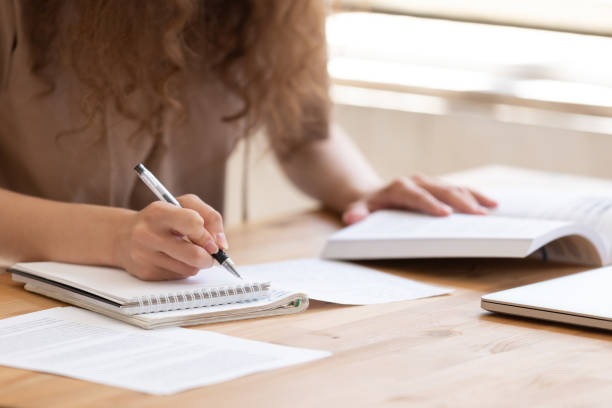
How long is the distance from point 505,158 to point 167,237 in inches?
57.3

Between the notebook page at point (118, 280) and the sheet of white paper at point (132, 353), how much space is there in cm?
4

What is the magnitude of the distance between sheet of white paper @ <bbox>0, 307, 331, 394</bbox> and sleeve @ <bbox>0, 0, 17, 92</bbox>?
0.44 meters

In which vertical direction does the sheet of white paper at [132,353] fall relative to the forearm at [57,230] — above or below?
below

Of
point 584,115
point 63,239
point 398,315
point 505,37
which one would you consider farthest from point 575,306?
point 505,37

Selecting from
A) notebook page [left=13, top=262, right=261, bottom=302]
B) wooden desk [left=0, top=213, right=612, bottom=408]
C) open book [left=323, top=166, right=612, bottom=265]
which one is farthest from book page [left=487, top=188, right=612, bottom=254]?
notebook page [left=13, top=262, right=261, bottom=302]

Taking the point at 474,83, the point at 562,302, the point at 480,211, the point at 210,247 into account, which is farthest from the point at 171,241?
the point at 474,83

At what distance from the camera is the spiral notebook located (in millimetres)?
958

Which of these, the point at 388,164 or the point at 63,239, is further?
the point at 388,164

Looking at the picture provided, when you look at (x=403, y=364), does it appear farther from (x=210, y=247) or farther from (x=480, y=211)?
(x=480, y=211)

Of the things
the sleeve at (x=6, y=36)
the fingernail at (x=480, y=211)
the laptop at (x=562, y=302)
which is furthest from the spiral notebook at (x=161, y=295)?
the fingernail at (x=480, y=211)

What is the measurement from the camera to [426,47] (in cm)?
242

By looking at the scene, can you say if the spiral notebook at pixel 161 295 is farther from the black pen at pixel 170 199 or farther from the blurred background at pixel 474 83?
the blurred background at pixel 474 83

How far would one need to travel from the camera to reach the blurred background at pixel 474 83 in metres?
2.16

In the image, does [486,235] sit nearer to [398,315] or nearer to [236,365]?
[398,315]
